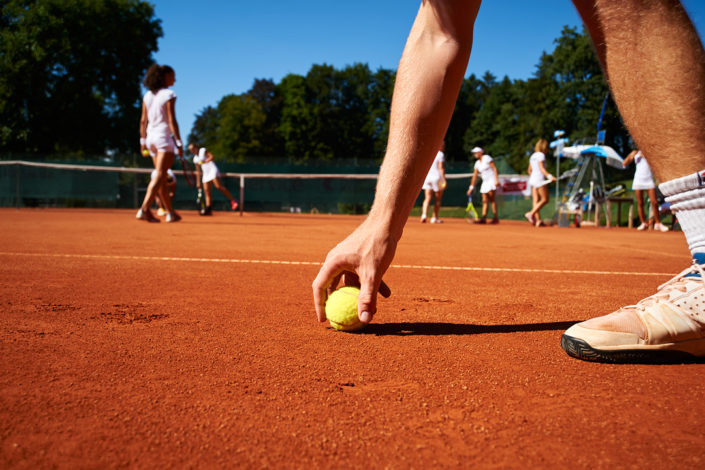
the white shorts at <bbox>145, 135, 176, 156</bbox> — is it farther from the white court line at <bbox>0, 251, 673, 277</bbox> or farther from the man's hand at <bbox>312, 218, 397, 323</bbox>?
the man's hand at <bbox>312, 218, 397, 323</bbox>

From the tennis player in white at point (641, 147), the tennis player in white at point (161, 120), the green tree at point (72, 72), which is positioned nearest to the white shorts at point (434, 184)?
the tennis player in white at point (161, 120)

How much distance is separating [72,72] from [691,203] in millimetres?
38422

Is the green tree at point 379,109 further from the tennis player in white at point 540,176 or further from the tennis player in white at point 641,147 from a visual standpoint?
the tennis player in white at point 641,147

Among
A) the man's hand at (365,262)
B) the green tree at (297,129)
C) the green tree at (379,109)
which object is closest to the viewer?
the man's hand at (365,262)

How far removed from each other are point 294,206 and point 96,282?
2070 centimetres

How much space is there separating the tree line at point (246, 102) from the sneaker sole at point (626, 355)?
31.6ft

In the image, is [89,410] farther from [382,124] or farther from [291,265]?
[382,124]

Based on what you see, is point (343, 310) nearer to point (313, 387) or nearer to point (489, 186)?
point (313, 387)

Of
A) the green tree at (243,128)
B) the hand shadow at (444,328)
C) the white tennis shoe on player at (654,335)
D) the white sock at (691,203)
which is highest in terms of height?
the green tree at (243,128)

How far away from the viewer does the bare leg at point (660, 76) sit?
4.63ft

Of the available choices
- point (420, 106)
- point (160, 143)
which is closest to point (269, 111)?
point (160, 143)

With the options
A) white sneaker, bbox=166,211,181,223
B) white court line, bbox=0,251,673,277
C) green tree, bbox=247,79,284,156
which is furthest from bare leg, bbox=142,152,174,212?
green tree, bbox=247,79,284,156

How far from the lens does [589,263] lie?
13.5 feet

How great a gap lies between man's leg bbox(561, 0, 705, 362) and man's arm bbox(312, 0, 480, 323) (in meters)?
0.42
